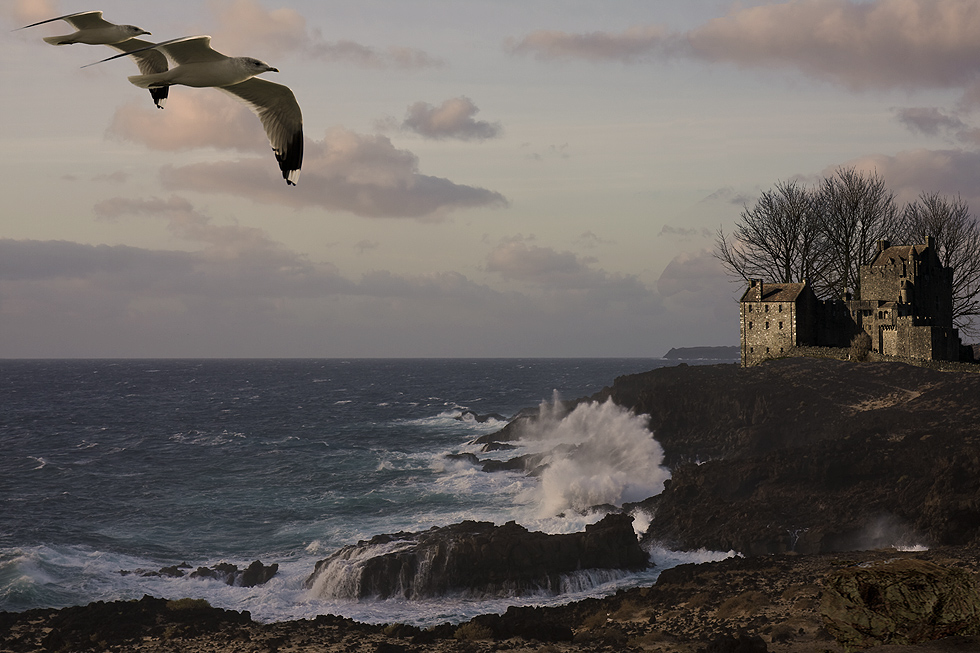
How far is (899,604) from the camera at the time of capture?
38.4 ft

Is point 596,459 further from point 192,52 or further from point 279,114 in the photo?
point 192,52

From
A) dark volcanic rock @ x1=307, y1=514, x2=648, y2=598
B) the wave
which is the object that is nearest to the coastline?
dark volcanic rock @ x1=307, y1=514, x2=648, y2=598

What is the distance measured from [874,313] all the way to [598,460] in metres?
24.4

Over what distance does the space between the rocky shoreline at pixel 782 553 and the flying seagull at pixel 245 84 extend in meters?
10.7

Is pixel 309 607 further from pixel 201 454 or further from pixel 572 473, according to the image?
pixel 201 454

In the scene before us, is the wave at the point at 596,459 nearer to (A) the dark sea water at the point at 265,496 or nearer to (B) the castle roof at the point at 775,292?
(A) the dark sea water at the point at 265,496

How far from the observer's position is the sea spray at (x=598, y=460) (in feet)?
138

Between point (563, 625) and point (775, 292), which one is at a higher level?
point (775, 292)

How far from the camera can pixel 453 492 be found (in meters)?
46.4

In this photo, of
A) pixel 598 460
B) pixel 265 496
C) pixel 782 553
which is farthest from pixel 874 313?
pixel 265 496

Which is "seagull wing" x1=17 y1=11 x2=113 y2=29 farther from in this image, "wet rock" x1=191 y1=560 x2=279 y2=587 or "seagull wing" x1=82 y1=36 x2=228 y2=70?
"wet rock" x1=191 y1=560 x2=279 y2=587

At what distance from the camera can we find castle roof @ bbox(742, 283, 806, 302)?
5650cm

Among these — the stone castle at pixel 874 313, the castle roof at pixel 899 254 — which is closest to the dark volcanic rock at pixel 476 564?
the stone castle at pixel 874 313

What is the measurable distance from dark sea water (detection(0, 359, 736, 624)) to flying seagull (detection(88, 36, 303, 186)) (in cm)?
2240
